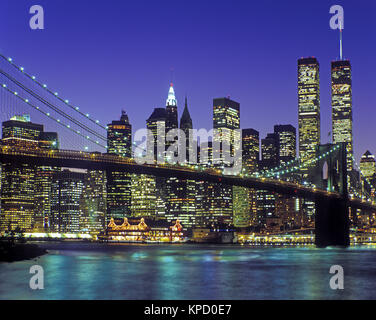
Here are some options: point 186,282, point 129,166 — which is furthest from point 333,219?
point 186,282

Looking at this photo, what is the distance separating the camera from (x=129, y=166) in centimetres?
5681

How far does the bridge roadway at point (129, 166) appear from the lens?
49.4 m

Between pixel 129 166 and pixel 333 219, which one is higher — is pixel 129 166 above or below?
above

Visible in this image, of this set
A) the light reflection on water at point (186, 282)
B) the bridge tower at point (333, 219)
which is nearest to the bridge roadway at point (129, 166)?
the bridge tower at point (333, 219)

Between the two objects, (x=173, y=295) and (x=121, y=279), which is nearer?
(x=173, y=295)

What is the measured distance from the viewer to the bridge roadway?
49.4m

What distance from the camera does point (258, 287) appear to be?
1232 inches

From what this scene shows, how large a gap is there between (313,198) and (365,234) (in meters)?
79.7

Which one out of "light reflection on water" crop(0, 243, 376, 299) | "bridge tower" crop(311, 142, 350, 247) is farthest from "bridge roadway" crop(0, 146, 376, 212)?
"light reflection on water" crop(0, 243, 376, 299)

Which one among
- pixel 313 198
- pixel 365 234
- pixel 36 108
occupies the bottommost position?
pixel 365 234

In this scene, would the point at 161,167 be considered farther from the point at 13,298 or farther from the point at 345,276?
the point at 13,298

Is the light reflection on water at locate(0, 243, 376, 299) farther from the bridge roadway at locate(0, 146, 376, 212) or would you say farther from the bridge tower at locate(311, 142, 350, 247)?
the bridge tower at locate(311, 142, 350, 247)

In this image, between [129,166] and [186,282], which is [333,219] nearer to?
[129,166]

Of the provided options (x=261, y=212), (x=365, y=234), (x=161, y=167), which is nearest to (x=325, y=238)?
(x=161, y=167)
